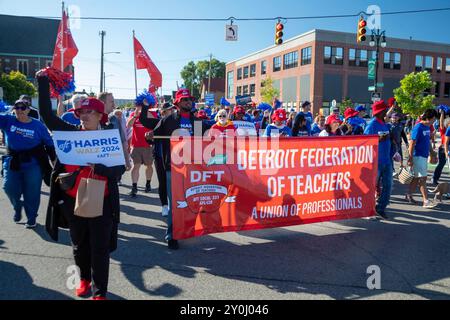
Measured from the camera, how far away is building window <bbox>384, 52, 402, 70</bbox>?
56.4 m

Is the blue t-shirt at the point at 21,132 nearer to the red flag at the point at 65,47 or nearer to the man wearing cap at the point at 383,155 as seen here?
the red flag at the point at 65,47

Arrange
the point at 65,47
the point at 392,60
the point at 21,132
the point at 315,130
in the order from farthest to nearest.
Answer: the point at 392,60
the point at 315,130
the point at 65,47
the point at 21,132

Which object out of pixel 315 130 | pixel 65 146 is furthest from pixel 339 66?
pixel 65 146

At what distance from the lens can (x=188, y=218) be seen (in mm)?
4895

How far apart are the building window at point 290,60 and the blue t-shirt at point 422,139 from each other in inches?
1997

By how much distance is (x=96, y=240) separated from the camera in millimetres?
3344

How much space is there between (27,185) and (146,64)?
739cm

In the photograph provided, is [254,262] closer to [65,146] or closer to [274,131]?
[65,146]

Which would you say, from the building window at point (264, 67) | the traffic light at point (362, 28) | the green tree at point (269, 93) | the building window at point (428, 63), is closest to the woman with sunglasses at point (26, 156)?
the traffic light at point (362, 28)

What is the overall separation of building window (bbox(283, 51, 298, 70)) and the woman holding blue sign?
183 feet

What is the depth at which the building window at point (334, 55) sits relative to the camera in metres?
52.4

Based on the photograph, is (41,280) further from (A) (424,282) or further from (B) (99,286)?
(A) (424,282)

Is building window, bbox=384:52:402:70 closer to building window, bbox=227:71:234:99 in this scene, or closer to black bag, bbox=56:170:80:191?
building window, bbox=227:71:234:99
